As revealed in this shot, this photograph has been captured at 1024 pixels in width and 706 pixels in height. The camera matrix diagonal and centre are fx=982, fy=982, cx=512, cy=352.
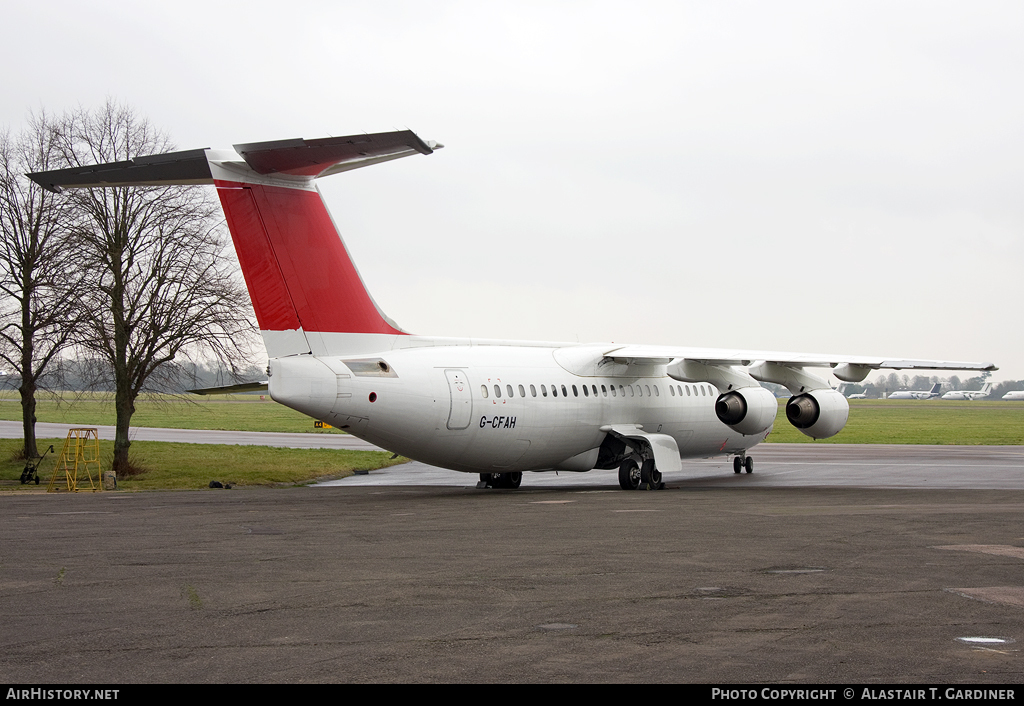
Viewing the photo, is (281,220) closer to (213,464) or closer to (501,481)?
(501,481)

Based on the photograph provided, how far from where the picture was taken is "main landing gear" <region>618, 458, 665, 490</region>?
81.0ft

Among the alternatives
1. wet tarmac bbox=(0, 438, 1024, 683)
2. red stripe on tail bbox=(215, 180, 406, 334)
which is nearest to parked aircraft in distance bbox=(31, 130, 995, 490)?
red stripe on tail bbox=(215, 180, 406, 334)

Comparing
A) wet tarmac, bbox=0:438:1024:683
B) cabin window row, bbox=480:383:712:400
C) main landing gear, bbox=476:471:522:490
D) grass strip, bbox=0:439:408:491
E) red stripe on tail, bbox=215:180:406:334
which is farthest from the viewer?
grass strip, bbox=0:439:408:491

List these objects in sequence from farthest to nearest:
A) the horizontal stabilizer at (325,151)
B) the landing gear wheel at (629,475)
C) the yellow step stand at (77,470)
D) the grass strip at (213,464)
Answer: the grass strip at (213,464) < the yellow step stand at (77,470) < the landing gear wheel at (629,475) < the horizontal stabilizer at (325,151)

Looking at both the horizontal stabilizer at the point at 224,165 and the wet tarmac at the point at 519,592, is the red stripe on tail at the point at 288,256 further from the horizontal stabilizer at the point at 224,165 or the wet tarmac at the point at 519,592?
the wet tarmac at the point at 519,592

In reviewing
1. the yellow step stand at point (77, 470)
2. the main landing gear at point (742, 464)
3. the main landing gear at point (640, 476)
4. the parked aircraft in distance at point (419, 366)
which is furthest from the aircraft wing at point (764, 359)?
the yellow step stand at point (77, 470)

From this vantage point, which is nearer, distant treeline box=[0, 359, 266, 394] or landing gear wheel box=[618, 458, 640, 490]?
landing gear wheel box=[618, 458, 640, 490]

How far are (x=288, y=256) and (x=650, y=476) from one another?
35.9 ft

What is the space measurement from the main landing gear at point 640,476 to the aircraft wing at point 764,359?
8.85 feet

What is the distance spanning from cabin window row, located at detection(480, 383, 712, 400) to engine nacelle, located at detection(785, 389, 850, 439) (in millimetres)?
3206

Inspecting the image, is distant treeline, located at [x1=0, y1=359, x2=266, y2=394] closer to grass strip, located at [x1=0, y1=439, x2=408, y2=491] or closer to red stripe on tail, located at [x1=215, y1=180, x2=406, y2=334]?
grass strip, located at [x1=0, y1=439, x2=408, y2=491]

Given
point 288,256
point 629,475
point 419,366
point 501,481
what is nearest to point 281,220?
point 288,256

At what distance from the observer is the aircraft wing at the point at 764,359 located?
2472cm

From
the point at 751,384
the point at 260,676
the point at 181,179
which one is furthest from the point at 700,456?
the point at 260,676
